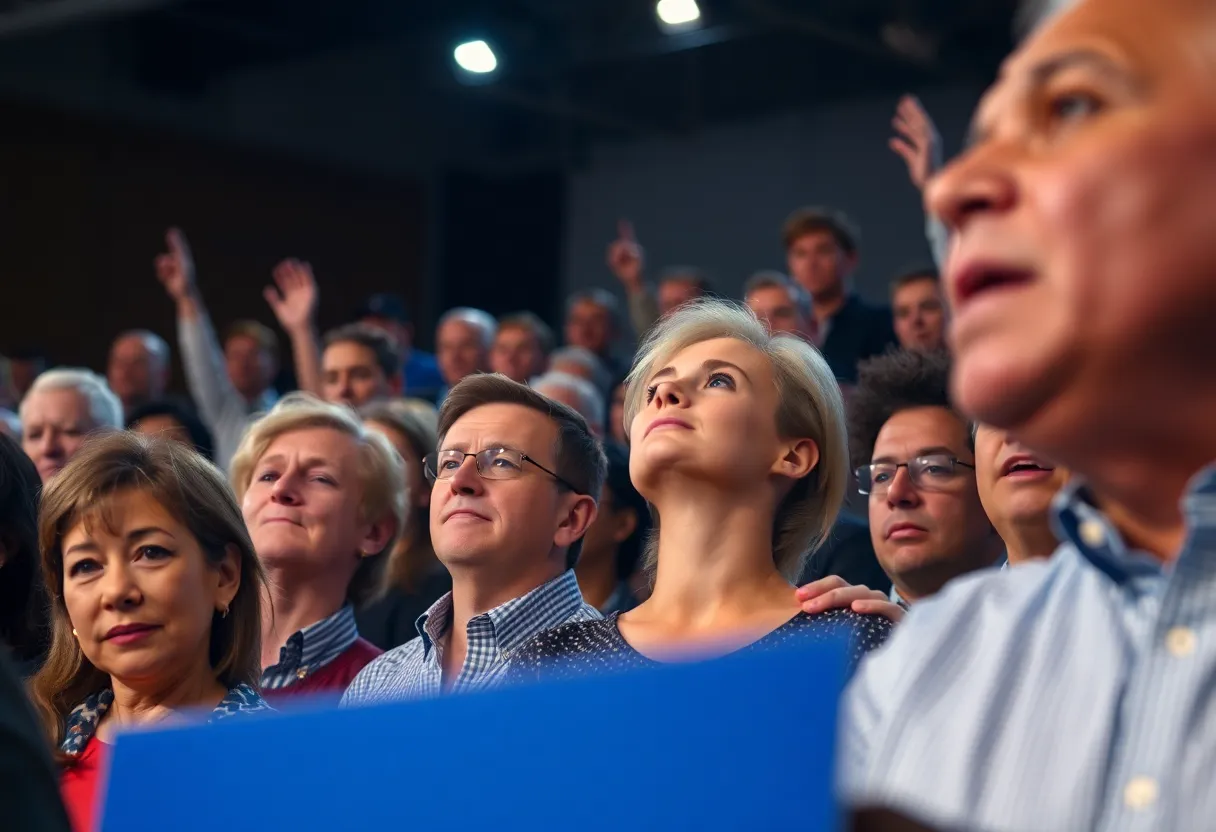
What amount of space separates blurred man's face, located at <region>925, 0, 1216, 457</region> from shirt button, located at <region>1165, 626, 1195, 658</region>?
96 mm

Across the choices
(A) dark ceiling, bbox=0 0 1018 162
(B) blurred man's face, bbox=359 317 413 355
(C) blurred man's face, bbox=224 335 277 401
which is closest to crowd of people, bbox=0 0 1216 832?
(C) blurred man's face, bbox=224 335 277 401

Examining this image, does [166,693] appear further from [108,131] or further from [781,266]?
[108,131]

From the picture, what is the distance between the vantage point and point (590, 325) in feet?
18.9

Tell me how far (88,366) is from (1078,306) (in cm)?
904

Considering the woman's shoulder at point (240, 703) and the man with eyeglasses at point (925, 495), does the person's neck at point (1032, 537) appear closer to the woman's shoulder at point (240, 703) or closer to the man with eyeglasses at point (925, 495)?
the man with eyeglasses at point (925, 495)

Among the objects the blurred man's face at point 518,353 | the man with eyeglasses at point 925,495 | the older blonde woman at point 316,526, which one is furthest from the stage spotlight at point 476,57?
the man with eyeglasses at point 925,495

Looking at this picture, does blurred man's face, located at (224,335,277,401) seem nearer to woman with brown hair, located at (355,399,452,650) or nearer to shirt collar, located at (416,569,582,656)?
woman with brown hair, located at (355,399,452,650)

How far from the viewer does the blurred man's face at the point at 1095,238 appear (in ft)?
2.82

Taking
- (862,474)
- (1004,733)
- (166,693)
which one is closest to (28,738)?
(1004,733)

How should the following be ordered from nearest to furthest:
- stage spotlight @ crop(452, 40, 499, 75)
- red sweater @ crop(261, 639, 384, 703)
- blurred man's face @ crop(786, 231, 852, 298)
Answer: red sweater @ crop(261, 639, 384, 703), blurred man's face @ crop(786, 231, 852, 298), stage spotlight @ crop(452, 40, 499, 75)

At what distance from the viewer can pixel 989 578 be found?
3.32ft

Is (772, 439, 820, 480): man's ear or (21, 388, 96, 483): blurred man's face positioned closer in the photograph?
(772, 439, 820, 480): man's ear

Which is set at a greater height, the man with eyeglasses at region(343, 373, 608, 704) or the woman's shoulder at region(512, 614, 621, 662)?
the man with eyeglasses at region(343, 373, 608, 704)

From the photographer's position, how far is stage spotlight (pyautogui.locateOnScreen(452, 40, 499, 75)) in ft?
26.2
